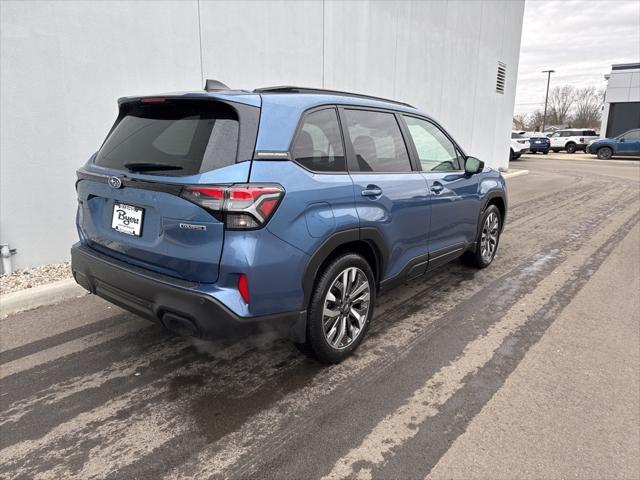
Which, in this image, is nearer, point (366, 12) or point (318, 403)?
point (318, 403)

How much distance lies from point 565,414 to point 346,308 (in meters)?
1.48

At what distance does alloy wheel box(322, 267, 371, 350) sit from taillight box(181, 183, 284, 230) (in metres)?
0.83

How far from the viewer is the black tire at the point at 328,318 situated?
2.90 m

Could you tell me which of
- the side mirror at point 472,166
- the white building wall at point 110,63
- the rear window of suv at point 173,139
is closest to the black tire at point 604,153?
the white building wall at point 110,63

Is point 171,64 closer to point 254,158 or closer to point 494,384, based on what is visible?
point 254,158

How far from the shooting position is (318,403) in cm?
278

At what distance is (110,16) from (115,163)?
321cm

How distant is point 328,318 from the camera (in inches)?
121

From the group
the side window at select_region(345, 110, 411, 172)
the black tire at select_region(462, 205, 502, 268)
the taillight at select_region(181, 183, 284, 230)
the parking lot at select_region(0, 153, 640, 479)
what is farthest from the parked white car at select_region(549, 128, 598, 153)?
the taillight at select_region(181, 183, 284, 230)

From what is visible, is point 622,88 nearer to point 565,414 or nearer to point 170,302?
point 565,414

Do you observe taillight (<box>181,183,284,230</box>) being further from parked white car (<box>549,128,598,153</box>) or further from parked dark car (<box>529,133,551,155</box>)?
parked white car (<box>549,128,598,153</box>)

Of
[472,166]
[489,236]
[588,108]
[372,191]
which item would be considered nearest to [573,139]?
[489,236]

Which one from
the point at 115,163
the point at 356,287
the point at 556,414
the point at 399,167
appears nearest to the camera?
the point at 556,414

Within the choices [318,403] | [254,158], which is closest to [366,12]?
[254,158]
